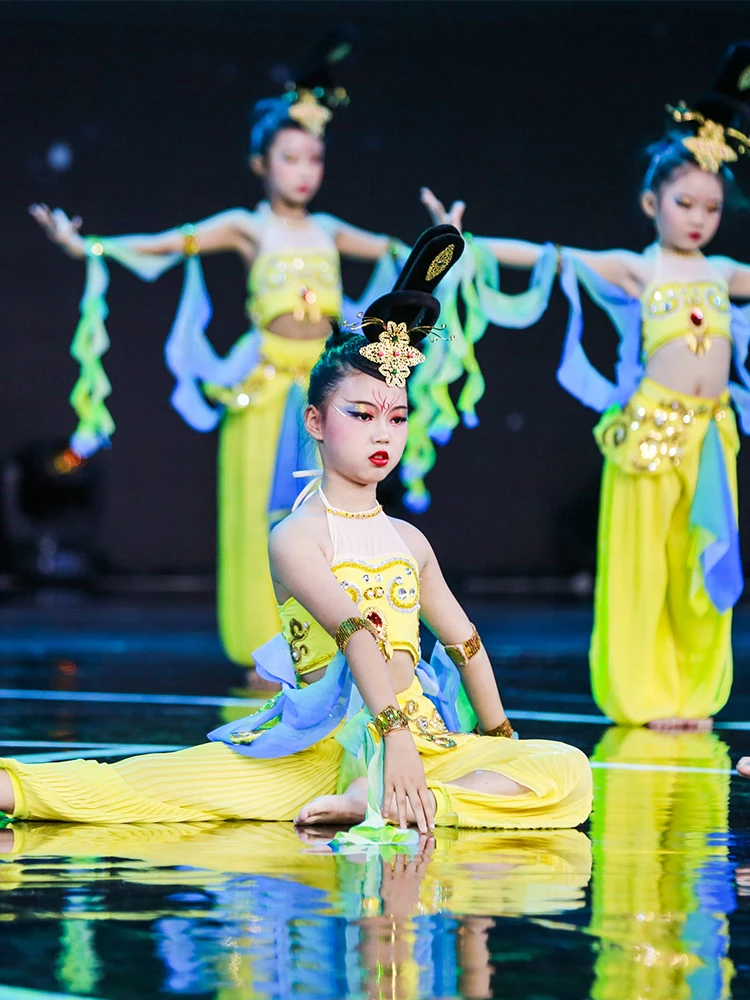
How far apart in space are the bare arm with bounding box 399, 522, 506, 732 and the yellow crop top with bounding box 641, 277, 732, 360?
1890 millimetres

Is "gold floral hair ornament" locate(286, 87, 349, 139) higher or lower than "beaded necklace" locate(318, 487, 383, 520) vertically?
higher

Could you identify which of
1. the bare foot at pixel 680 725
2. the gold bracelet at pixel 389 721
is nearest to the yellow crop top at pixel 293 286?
the bare foot at pixel 680 725

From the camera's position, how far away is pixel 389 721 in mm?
2752

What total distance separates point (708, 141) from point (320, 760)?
244 cm

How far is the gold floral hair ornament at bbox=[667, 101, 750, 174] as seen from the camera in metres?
4.78

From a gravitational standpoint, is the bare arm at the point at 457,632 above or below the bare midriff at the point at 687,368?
below

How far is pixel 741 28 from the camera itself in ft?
33.2

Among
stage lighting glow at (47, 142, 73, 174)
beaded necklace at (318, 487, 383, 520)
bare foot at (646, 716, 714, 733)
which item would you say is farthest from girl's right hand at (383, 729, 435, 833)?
stage lighting glow at (47, 142, 73, 174)

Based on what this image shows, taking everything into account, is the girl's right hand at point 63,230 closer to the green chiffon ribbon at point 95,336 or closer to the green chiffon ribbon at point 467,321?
the green chiffon ribbon at point 95,336

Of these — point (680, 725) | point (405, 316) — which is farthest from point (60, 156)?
point (405, 316)

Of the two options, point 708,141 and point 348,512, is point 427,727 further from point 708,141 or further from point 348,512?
point 708,141

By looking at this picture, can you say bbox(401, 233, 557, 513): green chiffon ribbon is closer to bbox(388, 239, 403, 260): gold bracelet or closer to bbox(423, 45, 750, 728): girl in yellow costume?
bbox(423, 45, 750, 728): girl in yellow costume

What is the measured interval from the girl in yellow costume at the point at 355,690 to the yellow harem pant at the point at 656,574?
1.70 m

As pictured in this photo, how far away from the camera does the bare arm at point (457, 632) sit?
3.09 meters
